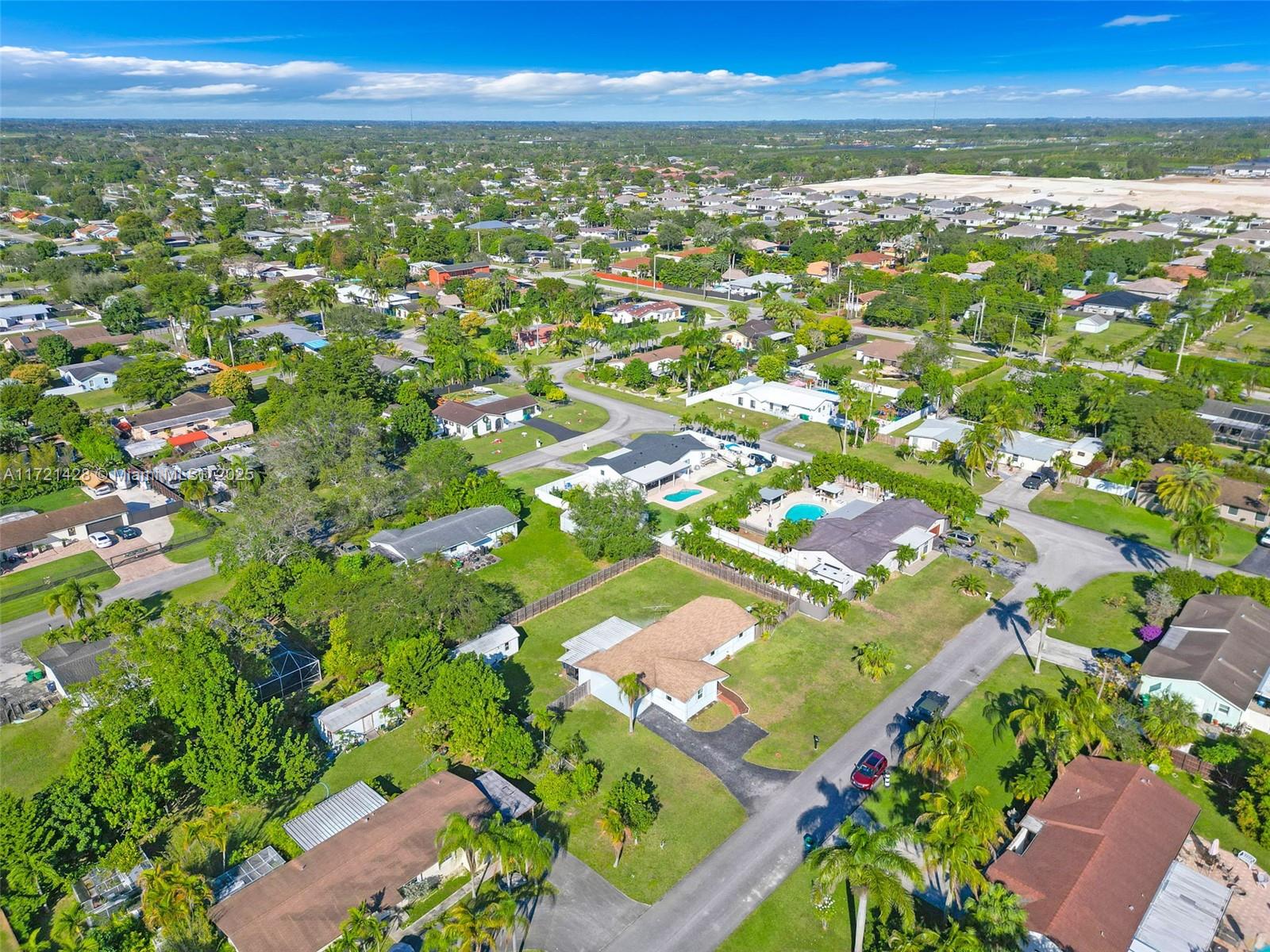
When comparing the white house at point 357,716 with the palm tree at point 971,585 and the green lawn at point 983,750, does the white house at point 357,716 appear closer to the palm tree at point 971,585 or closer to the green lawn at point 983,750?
the green lawn at point 983,750

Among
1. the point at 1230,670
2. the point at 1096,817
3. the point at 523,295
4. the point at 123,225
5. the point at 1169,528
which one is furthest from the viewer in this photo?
the point at 123,225

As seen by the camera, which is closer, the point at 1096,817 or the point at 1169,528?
the point at 1096,817

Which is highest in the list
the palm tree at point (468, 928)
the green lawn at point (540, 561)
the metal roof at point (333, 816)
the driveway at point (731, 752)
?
the palm tree at point (468, 928)

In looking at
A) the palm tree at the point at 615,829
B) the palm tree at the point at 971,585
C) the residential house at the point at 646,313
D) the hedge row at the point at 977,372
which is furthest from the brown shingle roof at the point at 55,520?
the hedge row at the point at 977,372

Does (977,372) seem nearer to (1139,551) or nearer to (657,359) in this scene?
(657,359)

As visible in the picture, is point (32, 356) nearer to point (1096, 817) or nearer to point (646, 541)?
point (646, 541)

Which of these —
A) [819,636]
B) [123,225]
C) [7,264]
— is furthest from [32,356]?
[819,636]
